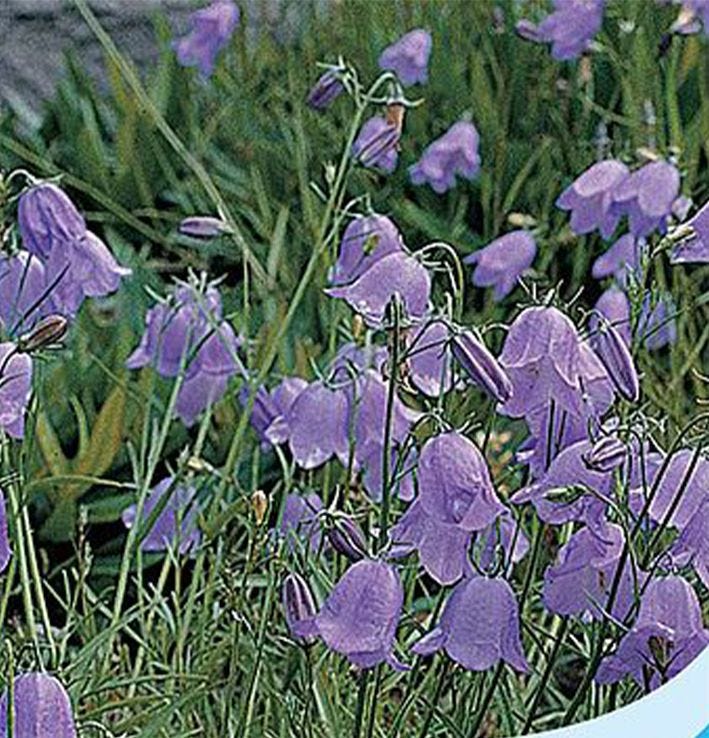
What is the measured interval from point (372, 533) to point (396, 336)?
156 mm

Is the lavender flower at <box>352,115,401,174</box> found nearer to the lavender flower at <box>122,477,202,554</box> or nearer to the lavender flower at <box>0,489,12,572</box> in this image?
the lavender flower at <box>122,477,202,554</box>

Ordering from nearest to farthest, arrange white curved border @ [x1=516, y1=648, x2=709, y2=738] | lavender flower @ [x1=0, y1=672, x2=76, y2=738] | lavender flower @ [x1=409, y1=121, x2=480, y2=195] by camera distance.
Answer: white curved border @ [x1=516, y1=648, x2=709, y2=738] < lavender flower @ [x1=0, y1=672, x2=76, y2=738] < lavender flower @ [x1=409, y1=121, x2=480, y2=195]

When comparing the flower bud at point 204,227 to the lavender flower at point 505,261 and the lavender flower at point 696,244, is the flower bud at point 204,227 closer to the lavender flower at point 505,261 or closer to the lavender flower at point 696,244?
the lavender flower at point 505,261

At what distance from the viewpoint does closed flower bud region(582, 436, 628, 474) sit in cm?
106

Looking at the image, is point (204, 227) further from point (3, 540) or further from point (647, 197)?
point (3, 540)

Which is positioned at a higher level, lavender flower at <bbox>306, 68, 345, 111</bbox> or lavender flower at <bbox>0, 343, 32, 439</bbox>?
lavender flower at <bbox>0, 343, 32, 439</bbox>

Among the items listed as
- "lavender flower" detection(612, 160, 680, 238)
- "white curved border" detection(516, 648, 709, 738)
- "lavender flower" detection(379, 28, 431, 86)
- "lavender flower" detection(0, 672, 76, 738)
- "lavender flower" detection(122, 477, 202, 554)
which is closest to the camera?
"white curved border" detection(516, 648, 709, 738)

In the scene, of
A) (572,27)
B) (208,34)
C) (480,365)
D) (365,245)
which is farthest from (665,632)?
(208,34)

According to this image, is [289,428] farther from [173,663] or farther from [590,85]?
[590,85]

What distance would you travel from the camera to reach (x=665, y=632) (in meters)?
1.07

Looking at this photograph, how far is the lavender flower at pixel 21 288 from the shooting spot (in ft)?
4.45

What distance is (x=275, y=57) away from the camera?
319 centimetres

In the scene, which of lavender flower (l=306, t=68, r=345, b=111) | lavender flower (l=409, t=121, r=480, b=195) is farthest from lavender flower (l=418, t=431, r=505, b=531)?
lavender flower (l=409, t=121, r=480, b=195)

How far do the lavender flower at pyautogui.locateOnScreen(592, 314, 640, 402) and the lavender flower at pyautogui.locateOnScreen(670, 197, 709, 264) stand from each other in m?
0.10
